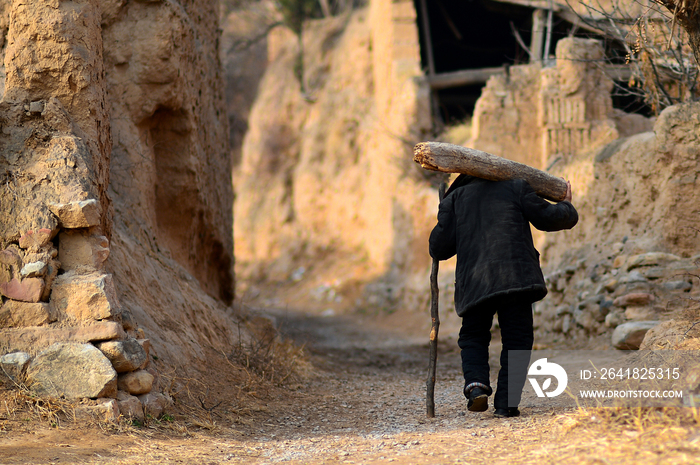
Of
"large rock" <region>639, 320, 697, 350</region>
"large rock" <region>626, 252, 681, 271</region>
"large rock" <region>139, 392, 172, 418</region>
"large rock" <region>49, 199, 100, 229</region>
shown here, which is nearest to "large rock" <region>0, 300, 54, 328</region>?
"large rock" <region>49, 199, 100, 229</region>

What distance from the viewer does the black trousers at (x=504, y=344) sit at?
3.62 metres

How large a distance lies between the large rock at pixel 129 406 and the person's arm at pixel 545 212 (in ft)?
8.39

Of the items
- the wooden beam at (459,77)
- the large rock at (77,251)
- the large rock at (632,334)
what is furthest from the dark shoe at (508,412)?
the wooden beam at (459,77)

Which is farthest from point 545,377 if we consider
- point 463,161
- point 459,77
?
point 459,77

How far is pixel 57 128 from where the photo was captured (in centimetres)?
408

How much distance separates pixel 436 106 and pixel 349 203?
4.11 meters

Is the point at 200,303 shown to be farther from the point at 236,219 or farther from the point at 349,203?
the point at 236,219

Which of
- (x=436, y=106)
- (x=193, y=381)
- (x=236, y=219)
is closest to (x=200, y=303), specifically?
(x=193, y=381)

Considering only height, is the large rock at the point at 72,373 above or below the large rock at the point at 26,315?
below

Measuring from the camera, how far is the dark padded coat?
3.64 meters

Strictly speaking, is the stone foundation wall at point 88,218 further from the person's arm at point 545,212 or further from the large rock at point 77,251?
the person's arm at point 545,212

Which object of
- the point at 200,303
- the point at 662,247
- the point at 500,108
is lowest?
the point at 200,303

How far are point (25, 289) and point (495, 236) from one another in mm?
2789

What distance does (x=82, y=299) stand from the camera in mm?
3697
